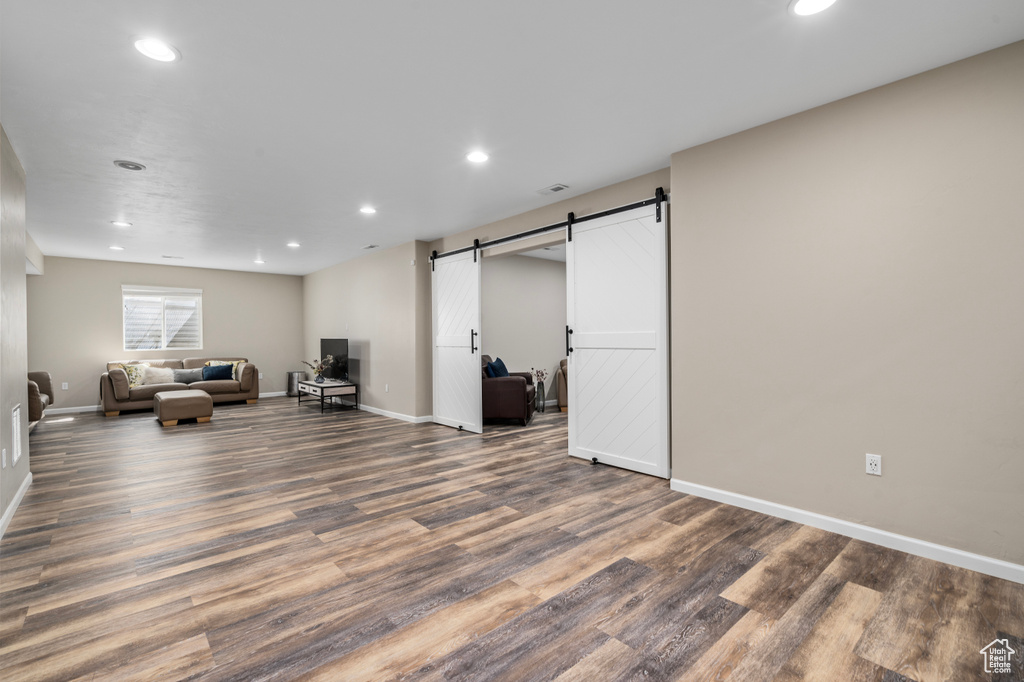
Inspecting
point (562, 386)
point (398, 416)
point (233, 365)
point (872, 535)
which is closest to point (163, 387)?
point (233, 365)

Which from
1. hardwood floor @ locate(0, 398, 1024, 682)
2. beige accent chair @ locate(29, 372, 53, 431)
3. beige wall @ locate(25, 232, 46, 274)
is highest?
beige wall @ locate(25, 232, 46, 274)

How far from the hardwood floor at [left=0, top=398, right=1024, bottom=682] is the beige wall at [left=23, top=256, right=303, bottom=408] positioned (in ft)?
17.2

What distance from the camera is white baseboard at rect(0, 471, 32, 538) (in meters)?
2.82

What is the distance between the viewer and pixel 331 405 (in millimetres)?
8188

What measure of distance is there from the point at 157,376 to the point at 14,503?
537cm

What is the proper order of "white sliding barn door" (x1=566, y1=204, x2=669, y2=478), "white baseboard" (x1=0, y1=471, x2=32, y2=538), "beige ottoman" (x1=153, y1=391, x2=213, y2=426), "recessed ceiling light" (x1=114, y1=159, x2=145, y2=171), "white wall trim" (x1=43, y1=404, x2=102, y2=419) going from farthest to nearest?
"white wall trim" (x1=43, y1=404, x2=102, y2=419) → "beige ottoman" (x1=153, y1=391, x2=213, y2=426) → "white sliding barn door" (x1=566, y1=204, x2=669, y2=478) → "recessed ceiling light" (x1=114, y1=159, x2=145, y2=171) → "white baseboard" (x1=0, y1=471, x2=32, y2=538)

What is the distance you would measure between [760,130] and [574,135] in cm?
117

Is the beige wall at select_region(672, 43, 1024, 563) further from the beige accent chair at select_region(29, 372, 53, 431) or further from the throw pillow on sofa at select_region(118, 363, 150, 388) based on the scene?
the throw pillow on sofa at select_region(118, 363, 150, 388)

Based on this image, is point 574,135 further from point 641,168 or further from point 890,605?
point 890,605

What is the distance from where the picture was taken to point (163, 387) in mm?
7664

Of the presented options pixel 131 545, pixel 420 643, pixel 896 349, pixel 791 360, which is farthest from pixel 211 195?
pixel 896 349

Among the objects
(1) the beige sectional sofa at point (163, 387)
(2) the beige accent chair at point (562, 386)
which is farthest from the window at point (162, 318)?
(2) the beige accent chair at point (562, 386)

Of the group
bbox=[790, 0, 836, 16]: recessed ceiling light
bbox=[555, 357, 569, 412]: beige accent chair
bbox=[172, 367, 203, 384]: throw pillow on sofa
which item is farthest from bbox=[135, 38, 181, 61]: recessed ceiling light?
bbox=[172, 367, 203, 384]: throw pillow on sofa

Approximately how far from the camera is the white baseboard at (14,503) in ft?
9.26
